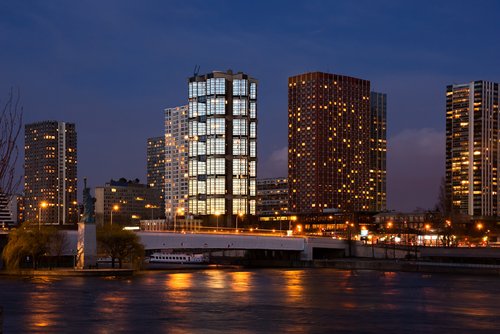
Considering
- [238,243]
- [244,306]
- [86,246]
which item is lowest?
[244,306]

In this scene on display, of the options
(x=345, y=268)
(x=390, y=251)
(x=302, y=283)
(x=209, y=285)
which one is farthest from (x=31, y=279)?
(x=390, y=251)

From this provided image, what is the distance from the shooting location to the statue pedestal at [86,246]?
101188mm

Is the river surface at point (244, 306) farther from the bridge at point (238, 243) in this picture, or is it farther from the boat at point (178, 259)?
the boat at point (178, 259)

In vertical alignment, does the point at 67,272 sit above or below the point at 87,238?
below

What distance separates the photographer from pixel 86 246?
101312mm

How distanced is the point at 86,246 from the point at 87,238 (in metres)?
1.07

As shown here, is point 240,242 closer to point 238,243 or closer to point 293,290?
point 238,243

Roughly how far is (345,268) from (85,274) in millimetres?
52056

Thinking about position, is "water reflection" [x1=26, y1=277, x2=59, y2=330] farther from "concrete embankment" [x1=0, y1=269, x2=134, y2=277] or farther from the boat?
the boat

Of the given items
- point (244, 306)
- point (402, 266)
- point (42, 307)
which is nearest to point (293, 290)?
point (244, 306)

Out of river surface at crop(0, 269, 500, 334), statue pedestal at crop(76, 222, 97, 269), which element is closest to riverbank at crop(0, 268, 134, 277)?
statue pedestal at crop(76, 222, 97, 269)

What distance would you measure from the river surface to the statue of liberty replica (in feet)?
31.8

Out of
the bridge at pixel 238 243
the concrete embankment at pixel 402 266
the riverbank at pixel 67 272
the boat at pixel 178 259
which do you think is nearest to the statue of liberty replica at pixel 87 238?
the riverbank at pixel 67 272

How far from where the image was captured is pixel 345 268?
136375 mm
